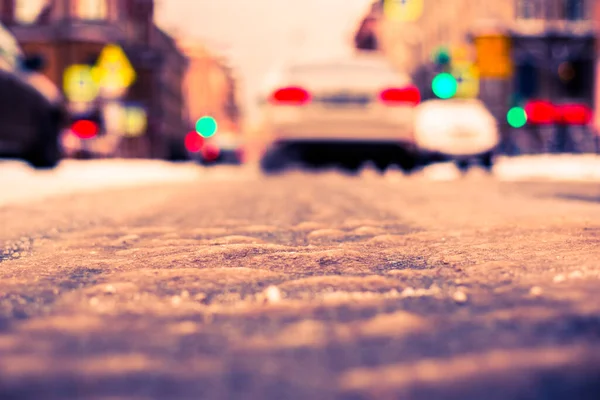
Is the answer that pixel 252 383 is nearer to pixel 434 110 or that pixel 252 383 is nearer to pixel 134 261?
pixel 134 261

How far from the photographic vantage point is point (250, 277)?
101 inches

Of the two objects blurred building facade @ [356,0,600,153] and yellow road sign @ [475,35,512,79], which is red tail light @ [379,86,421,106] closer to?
yellow road sign @ [475,35,512,79]

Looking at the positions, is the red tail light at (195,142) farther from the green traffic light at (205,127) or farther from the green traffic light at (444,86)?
the green traffic light at (444,86)

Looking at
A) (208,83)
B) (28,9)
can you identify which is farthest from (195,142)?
(208,83)

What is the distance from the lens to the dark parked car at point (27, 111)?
372 inches

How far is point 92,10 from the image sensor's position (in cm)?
4041

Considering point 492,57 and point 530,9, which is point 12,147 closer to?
point 492,57

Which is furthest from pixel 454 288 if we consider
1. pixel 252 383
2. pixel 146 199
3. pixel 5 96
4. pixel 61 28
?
pixel 61 28

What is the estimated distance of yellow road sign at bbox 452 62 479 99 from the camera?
27045 millimetres

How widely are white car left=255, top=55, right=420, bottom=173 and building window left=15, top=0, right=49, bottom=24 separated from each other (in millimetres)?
34306

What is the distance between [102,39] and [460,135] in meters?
30.5

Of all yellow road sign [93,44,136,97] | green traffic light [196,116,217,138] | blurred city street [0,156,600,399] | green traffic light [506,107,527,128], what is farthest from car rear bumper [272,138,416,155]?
green traffic light [506,107,527,128]

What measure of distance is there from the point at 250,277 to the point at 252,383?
1.11 meters

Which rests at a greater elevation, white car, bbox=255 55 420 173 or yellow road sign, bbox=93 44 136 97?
yellow road sign, bbox=93 44 136 97
